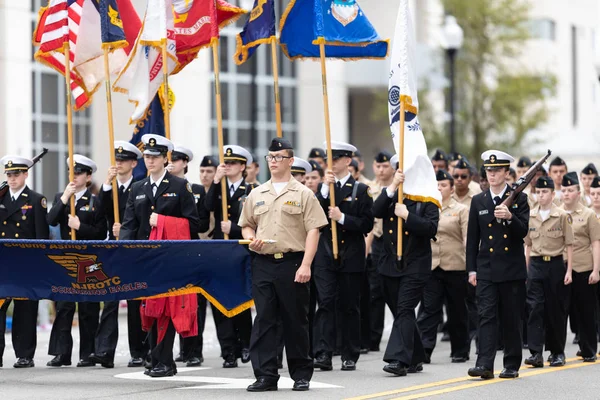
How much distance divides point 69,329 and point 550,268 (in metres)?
5.39

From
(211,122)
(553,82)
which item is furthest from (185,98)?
(553,82)

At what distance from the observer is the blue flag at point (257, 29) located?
14648 millimetres

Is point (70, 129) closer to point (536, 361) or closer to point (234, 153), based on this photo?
point (234, 153)

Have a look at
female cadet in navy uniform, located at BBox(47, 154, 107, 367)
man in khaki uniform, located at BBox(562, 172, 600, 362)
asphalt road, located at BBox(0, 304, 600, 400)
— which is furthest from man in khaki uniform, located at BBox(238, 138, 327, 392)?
man in khaki uniform, located at BBox(562, 172, 600, 362)

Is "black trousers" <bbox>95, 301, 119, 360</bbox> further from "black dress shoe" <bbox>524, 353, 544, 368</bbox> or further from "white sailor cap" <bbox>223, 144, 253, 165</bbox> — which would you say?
"black dress shoe" <bbox>524, 353, 544, 368</bbox>

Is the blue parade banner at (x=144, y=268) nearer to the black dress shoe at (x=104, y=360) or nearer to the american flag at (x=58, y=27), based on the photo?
the black dress shoe at (x=104, y=360)

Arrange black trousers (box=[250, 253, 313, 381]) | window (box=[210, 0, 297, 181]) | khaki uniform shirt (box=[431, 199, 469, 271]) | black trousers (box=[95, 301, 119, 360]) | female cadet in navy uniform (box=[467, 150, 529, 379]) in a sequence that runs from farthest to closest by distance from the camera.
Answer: window (box=[210, 0, 297, 181])
khaki uniform shirt (box=[431, 199, 469, 271])
black trousers (box=[95, 301, 119, 360])
female cadet in navy uniform (box=[467, 150, 529, 379])
black trousers (box=[250, 253, 313, 381])

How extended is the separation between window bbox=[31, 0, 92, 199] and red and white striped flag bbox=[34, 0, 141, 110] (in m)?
18.3

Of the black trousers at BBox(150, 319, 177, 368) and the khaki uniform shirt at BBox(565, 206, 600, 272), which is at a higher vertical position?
the khaki uniform shirt at BBox(565, 206, 600, 272)

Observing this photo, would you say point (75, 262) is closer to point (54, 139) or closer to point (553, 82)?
point (54, 139)

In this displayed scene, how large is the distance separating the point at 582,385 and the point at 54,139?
79.1ft

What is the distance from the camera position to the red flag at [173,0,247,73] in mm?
14703

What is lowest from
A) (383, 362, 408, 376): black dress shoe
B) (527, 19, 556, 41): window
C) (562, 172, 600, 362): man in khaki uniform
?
(383, 362, 408, 376): black dress shoe

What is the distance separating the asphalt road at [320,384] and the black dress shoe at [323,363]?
123 mm
